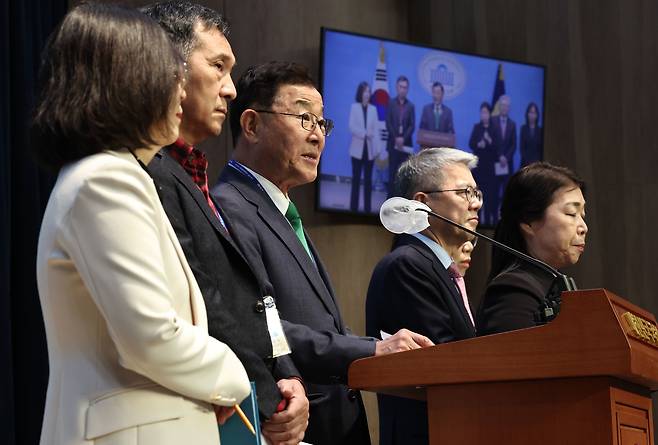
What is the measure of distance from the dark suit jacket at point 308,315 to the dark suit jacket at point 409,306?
29 centimetres

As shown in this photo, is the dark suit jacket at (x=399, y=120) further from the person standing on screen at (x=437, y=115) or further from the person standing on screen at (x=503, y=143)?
the person standing on screen at (x=503, y=143)

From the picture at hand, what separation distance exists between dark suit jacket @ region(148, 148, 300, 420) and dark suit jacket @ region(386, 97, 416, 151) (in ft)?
13.6

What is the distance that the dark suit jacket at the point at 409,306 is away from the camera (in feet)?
10.6

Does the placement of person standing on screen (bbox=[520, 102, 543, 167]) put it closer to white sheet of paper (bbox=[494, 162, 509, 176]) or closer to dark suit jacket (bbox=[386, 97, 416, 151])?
white sheet of paper (bbox=[494, 162, 509, 176])

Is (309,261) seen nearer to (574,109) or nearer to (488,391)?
(488,391)

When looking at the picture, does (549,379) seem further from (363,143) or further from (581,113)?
(581,113)

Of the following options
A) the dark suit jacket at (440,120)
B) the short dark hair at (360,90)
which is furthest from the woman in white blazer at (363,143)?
the dark suit jacket at (440,120)

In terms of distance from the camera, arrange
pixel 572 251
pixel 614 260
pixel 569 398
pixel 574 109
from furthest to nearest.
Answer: pixel 574 109
pixel 614 260
pixel 572 251
pixel 569 398

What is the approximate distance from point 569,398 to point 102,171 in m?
1.11

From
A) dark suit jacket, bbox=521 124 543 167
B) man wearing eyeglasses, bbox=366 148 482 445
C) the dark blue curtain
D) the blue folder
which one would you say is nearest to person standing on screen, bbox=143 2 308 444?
the blue folder

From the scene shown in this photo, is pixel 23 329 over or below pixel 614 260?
below

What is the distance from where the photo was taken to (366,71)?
629 centimetres

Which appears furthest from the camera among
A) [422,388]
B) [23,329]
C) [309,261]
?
[23,329]

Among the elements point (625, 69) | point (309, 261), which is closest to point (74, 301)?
point (309, 261)
